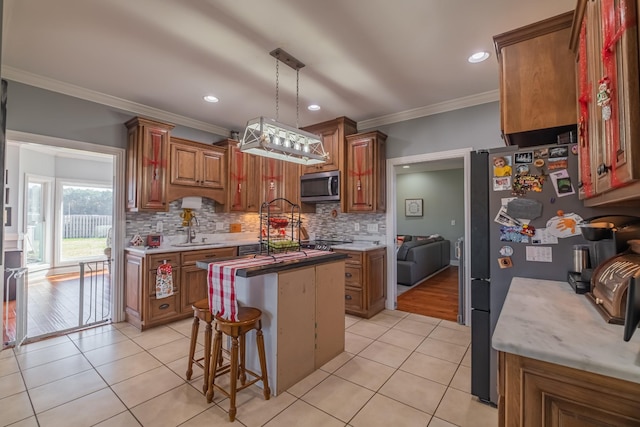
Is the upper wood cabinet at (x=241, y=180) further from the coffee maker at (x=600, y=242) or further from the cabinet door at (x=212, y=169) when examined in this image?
the coffee maker at (x=600, y=242)

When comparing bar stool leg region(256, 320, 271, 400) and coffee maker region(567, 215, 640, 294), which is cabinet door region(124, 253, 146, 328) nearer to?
bar stool leg region(256, 320, 271, 400)

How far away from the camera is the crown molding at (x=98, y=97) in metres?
2.83

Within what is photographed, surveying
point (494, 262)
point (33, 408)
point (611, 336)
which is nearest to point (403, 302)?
point (494, 262)

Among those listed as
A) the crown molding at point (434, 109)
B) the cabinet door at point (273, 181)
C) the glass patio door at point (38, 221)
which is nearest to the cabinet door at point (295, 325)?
the cabinet door at point (273, 181)

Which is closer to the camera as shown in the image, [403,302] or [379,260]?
[379,260]

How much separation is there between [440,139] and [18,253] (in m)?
6.34

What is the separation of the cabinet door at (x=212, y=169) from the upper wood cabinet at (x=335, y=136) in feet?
4.66

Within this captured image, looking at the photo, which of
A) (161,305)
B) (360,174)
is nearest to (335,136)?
(360,174)

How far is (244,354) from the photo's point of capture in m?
2.18

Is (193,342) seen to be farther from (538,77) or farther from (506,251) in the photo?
(538,77)

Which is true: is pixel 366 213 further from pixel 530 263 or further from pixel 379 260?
pixel 530 263

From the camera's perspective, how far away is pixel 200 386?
7.18 feet

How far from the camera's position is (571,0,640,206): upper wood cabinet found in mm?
859

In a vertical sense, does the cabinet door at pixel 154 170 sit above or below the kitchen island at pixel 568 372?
above
